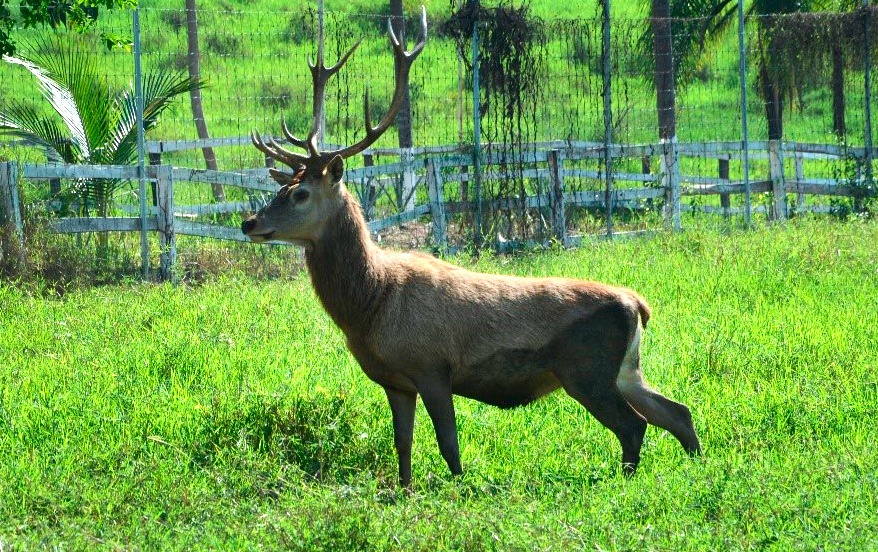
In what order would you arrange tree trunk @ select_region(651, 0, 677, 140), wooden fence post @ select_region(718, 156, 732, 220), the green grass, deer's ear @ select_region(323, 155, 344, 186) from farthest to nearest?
wooden fence post @ select_region(718, 156, 732, 220), tree trunk @ select_region(651, 0, 677, 140), deer's ear @ select_region(323, 155, 344, 186), the green grass

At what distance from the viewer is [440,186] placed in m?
14.5

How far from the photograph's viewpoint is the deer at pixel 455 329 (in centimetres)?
684

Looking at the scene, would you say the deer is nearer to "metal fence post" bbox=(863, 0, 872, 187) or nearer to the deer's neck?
the deer's neck

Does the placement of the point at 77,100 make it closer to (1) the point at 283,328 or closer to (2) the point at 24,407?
(1) the point at 283,328

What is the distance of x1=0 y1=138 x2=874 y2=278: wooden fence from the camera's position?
12664 mm

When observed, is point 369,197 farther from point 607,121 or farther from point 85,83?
point 85,83

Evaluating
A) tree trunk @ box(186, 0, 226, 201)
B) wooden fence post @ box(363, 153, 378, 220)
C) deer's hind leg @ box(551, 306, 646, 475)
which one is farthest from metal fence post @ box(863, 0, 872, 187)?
deer's hind leg @ box(551, 306, 646, 475)

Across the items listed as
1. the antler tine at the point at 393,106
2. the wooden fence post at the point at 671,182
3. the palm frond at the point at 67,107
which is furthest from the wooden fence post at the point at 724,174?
the antler tine at the point at 393,106

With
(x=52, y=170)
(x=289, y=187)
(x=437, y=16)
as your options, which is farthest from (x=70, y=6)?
(x=437, y=16)

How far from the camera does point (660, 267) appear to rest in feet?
41.9

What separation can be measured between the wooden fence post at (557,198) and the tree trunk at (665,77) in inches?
94.5

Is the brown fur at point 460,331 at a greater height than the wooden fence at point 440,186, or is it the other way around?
the wooden fence at point 440,186

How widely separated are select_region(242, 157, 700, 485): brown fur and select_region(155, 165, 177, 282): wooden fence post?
5.82 meters

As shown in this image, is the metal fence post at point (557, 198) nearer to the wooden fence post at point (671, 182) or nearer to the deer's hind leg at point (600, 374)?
the wooden fence post at point (671, 182)
